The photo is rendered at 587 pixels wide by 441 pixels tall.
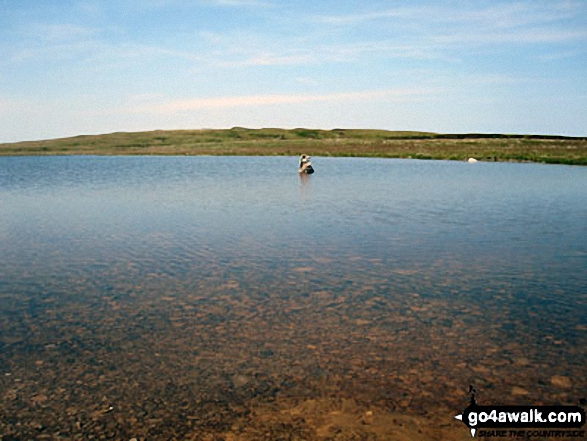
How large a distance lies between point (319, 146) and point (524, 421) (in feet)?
390

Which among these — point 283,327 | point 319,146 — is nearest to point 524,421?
point 283,327

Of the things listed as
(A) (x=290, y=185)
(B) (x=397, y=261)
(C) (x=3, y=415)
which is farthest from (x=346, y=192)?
(C) (x=3, y=415)

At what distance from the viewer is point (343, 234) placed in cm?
1945

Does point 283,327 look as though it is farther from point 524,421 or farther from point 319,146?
point 319,146

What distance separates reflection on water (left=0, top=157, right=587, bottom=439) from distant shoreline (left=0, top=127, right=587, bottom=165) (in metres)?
63.0

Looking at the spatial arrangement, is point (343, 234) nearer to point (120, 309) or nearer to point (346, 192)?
point (120, 309)

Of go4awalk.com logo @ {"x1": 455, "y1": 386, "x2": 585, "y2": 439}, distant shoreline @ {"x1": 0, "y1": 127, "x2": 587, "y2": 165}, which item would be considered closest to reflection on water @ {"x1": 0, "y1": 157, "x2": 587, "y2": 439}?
go4awalk.com logo @ {"x1": 455, "y1": 386, "x2": 585, "y2": 439}

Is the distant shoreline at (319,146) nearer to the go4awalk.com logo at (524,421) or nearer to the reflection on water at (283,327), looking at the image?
the reflection on water at (283,327)

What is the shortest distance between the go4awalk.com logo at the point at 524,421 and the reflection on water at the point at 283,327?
0.22 m

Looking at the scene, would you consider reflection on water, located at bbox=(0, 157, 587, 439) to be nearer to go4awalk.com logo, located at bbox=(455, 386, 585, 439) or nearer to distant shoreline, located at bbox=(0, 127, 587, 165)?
go4awalk.com logo, located at bbox=(455, 386, 585, 439)

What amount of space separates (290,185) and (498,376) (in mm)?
34588

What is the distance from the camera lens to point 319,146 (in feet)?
406

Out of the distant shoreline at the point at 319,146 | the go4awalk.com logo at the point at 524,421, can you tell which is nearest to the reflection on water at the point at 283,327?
the go4awalk.com logo at the point at 524,421

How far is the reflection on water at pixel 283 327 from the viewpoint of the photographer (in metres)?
6.83
